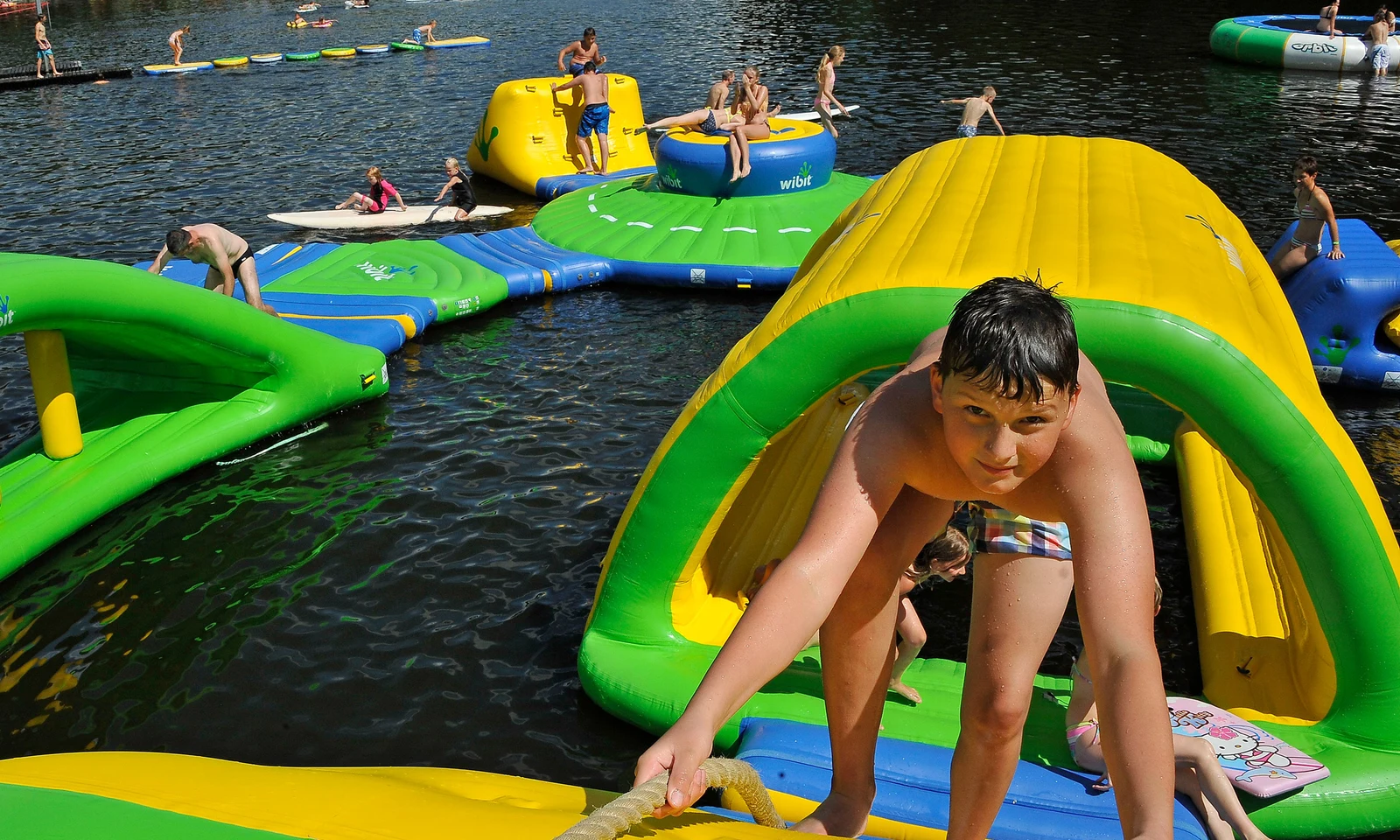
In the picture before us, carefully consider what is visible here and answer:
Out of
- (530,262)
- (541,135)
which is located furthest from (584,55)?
(530,262)

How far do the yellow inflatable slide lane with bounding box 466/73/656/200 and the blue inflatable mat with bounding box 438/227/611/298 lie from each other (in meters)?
3.28

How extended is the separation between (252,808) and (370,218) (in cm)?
1216

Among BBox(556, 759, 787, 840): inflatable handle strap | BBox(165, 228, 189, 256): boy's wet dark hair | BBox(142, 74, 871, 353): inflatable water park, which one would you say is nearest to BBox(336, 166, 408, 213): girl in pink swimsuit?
BBox(142, 74, 871, 353): inflatable water park

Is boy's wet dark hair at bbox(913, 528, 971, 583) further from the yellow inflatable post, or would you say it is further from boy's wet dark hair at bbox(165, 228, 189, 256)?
boy's wet dark hair at bbox(165, 228, 189, 256)

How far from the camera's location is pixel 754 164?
11984 millimetres

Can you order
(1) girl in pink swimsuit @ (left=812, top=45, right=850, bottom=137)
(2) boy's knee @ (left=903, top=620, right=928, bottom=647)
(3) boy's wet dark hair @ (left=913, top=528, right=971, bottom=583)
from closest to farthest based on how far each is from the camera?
(2) boy's knee @ (left=903, top=620, right=928, bottom=647) → (3) boy's wet dark hair @ (left=913, top=528, right=971, bottom=583) → (1) girl in pink swimsuit @ (left=812, top=45, right=850, bottom=137)

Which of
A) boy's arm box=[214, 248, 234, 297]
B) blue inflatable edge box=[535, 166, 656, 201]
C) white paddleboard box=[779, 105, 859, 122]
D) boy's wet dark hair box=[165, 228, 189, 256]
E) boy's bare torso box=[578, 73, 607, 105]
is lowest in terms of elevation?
blue inflatable edge box=[535, 166, 656, 201]

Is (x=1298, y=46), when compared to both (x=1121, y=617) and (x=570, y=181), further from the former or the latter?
(x=1121, y=617)

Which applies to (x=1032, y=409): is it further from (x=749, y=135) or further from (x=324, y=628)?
(x=749, y=135)

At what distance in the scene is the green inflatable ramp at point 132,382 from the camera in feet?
21.8

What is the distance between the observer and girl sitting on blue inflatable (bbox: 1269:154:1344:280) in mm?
8461

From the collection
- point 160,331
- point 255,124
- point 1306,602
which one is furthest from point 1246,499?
point 255,124

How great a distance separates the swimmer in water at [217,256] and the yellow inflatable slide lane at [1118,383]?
4872 mm

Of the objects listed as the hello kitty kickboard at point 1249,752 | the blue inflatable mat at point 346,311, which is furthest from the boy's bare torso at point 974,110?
the hello kitty kickboard at point 1249,752
